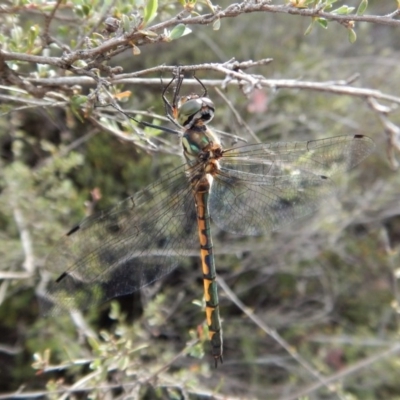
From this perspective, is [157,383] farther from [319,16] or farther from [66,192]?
[319,16]

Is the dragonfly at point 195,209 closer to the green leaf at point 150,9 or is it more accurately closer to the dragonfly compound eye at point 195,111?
the dragonfly compound eye at point 195,111

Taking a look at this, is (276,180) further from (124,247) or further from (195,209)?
(124,247)

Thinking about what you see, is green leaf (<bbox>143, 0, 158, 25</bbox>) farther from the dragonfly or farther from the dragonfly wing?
the dragonfly wing

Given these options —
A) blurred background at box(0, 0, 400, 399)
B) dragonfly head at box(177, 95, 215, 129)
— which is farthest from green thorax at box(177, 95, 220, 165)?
blurred background at box(0, 0, 400, 399)

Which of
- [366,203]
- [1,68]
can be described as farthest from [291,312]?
[1,68]

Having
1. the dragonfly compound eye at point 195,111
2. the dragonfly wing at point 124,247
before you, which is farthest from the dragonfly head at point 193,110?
the dragonfly wing at point 124,247

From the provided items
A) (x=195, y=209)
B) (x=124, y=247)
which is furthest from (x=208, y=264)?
(x=124, y=247)

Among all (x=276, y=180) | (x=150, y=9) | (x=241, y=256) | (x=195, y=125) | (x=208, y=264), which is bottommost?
(x=241, y=256)
